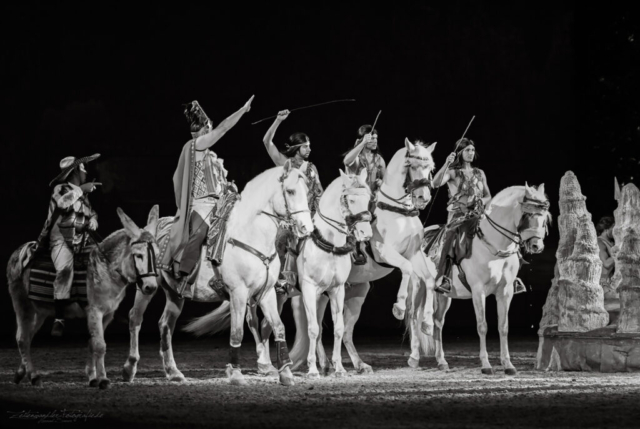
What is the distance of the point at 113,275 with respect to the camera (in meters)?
8.38

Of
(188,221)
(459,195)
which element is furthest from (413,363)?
(188,221)

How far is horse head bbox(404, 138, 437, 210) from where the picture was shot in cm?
995

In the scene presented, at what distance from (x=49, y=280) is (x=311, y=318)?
2502 millimetres

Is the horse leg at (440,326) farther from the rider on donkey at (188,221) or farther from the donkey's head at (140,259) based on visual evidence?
the donkey's head at (140,259)

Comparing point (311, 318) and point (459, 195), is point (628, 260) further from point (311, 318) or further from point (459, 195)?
point (311, 318)

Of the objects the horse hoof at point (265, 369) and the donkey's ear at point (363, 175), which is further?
the donkey's ear at point (363, 175)

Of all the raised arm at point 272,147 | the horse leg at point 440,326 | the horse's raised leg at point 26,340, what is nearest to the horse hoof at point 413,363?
the horse leg at point 440,326

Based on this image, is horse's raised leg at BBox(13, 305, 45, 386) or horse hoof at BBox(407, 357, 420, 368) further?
horse hoof at BBox(407, 357, 420, 368)

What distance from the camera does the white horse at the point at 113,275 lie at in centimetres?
824

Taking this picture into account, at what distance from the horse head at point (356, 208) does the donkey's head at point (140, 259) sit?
6.95 ft

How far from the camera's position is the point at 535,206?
10.1m

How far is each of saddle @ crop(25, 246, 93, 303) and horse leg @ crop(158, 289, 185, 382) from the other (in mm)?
1171

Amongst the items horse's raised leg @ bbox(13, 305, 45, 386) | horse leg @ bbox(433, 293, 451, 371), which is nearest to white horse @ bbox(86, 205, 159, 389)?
horse's raised leg @ bbox(13, 305, 45, 386)

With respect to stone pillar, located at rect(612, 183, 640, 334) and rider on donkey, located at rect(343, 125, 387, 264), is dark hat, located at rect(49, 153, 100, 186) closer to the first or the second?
rider on donkey, located at rect(343, 125, 387, 264)
